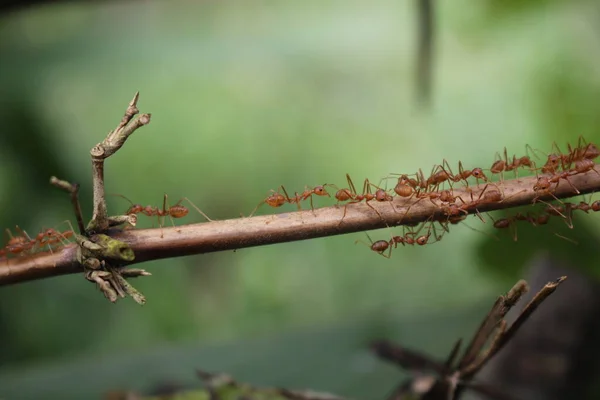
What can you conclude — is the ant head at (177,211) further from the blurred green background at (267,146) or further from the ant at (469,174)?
the blurred green background at (267,146)

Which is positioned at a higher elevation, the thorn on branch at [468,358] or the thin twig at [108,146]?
the thin twig at [108,146]

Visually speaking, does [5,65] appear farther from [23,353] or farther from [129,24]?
[23,353]

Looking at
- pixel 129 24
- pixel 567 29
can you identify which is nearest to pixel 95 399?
pixel 129 24

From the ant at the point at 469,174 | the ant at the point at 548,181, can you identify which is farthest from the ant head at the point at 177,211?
the ant at the point at 548,181

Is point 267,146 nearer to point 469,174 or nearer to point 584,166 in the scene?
point 469,174

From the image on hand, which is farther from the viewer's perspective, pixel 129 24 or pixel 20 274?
pixel 129 24

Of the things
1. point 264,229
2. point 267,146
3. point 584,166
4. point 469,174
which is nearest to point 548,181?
point 584,166
